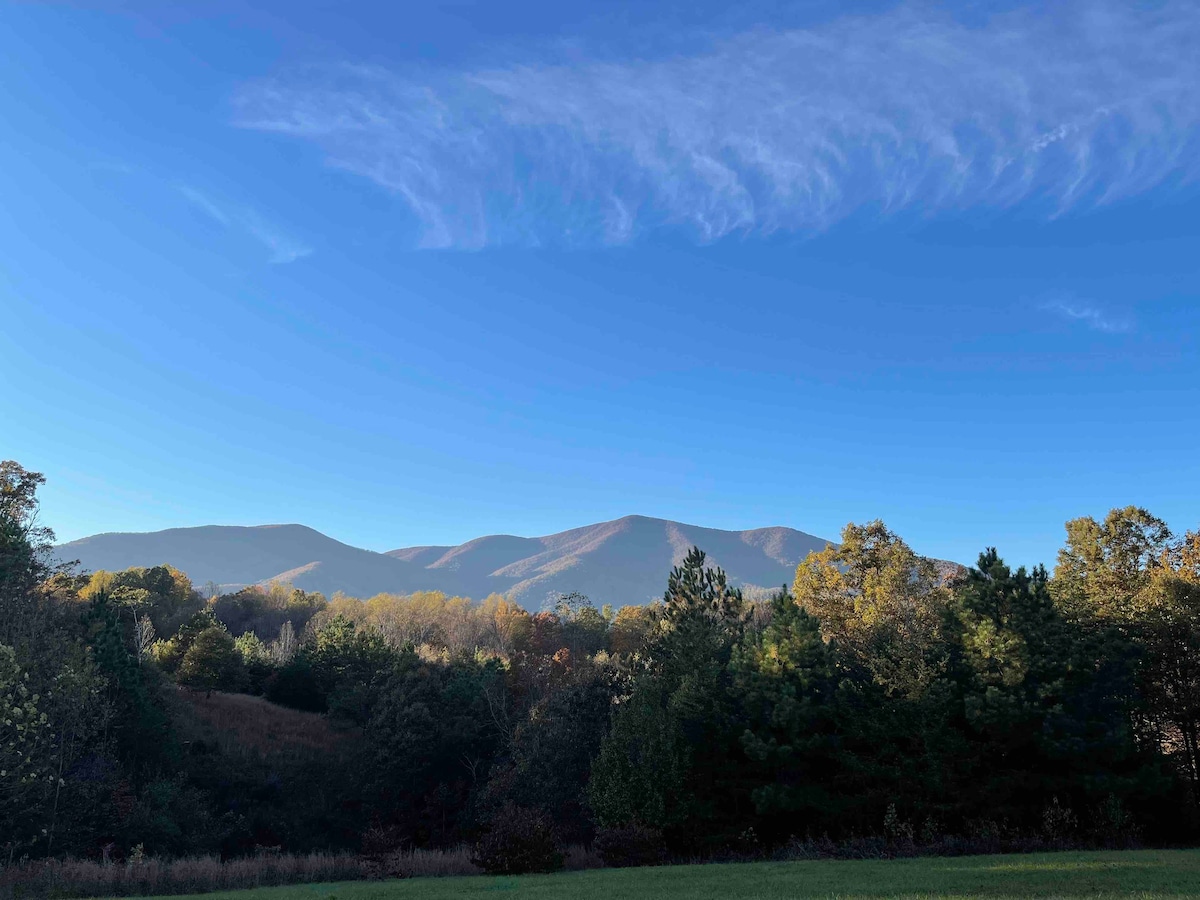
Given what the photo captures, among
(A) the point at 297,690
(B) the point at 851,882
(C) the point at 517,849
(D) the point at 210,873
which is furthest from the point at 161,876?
(A) the point at 297,690

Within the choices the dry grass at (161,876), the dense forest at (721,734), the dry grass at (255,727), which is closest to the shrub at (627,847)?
the dense forest at (721,734)

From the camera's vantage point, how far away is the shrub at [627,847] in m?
28.3

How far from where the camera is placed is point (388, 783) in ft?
155

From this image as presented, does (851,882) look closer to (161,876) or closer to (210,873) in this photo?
(210,873)

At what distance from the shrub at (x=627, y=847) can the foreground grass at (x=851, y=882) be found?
3.93 m

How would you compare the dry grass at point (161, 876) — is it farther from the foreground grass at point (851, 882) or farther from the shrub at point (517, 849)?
the shrub at point (517, 849)

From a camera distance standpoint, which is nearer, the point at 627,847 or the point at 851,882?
the point at 851,882

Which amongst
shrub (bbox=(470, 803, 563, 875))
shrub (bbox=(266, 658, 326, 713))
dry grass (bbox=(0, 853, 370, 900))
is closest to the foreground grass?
shrub (bbox=(470, 803, 563, 875))

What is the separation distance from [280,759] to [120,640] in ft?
46.0

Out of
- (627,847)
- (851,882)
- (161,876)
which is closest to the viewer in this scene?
(851,882)

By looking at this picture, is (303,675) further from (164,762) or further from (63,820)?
(63,820)

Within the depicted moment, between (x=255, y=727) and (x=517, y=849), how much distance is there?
38688mm

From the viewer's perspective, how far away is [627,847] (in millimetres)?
28344

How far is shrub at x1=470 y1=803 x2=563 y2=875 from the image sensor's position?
26328 mm
